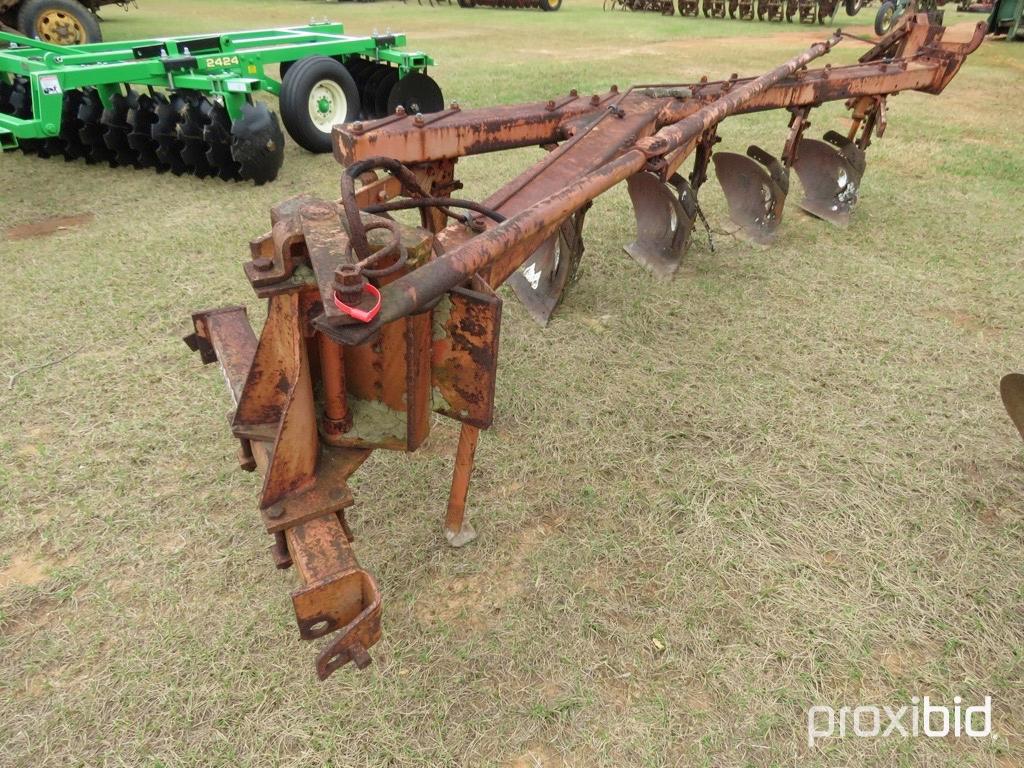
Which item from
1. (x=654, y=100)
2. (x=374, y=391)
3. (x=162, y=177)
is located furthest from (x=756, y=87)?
(x=162, y=177)

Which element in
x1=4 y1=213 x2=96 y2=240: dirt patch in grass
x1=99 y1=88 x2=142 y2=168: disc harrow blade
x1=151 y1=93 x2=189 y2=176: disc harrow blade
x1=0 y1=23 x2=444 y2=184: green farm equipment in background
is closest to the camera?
x1=4 y1=213 x2=96 y2=240: dirt patch in grass

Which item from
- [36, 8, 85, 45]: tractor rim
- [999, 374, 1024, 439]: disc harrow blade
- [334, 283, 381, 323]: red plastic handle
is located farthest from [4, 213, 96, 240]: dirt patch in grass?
[36, 8, 85, 45]: tractor rim

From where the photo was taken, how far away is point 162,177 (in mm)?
5723

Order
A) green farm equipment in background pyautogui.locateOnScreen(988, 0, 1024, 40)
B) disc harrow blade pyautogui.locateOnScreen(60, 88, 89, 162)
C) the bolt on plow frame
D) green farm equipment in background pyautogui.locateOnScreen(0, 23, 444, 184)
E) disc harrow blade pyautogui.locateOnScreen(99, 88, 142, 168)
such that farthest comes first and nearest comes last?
1. green farm equipment in background pyautogui.locateOnScreen(988, 0, 1024, 40)
2. disc harrow blade pyautogui.locateOnScreen(60, 88, 89, 162)
3. disc harrow blade pyautogui.locateOnScreen(99, 88, 142, 168)
4. green farm equipment in background pyautogui.locateOnScreen(0, 23, 444, 184)
5. the bolt on plow frame

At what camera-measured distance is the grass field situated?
176 centimetres

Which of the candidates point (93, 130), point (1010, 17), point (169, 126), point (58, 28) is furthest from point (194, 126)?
point (1010, 17)

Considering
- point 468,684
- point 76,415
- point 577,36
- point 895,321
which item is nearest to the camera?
point 468,684

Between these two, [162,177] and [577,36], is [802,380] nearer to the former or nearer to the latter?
[162,177]

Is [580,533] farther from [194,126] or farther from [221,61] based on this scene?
[221,61]

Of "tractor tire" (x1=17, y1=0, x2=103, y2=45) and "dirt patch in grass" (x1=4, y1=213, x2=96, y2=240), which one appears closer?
"dirt patch in grass" (x1=4, y1=213, x2=96, y2=240)

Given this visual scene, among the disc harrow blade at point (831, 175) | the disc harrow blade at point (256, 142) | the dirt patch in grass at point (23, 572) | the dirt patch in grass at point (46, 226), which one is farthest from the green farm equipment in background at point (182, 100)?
the disc harrow blade at point (831, 175)

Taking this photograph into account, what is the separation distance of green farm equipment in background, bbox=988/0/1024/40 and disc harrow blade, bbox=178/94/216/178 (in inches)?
637

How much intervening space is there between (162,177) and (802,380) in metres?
5.46

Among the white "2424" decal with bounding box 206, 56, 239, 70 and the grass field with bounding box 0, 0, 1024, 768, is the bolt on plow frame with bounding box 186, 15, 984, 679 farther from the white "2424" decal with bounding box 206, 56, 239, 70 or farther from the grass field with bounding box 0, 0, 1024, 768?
the white "2424" decal with bounding box 206, 56, 239, 70
